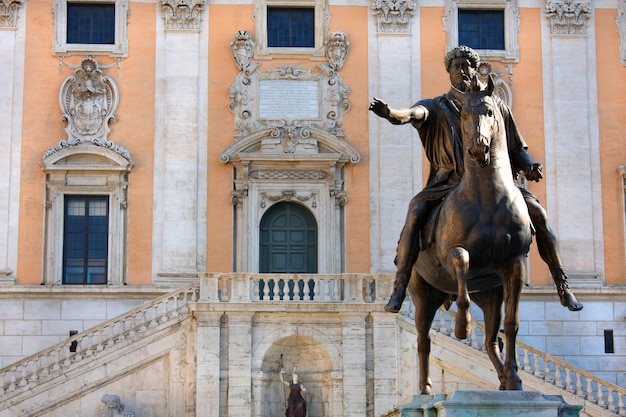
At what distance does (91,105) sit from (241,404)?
25.4ft

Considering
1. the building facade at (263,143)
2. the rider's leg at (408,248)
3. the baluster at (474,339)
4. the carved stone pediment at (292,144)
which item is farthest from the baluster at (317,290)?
the rider's leg at (408,248)

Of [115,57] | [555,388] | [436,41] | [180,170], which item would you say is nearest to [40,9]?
[115,57]

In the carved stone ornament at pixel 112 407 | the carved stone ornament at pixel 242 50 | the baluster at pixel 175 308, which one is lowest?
the carved stone ornament at pixel 112 407

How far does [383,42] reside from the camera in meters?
27.0

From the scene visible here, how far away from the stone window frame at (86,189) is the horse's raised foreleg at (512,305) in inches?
661

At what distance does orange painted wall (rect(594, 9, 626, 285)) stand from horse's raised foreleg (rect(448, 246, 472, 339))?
686 inches

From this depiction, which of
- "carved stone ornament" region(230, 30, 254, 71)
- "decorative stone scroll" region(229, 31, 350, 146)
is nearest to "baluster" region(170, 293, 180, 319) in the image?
"decorative stone scroll" region(229, 31, 350, 146)

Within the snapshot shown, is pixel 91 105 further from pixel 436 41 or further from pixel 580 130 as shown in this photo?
pixel 580 130

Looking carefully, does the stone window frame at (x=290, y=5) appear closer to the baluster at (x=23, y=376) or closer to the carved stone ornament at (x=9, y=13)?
the carved stone ornament at (x=9, y=13)

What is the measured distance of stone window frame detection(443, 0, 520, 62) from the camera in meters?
27.0

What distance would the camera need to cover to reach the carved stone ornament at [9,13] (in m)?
26.6

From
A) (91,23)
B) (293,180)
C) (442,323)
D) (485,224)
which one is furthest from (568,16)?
(485,224)

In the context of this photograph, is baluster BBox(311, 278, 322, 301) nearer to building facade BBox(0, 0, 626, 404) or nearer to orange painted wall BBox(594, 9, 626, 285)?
building facade BBox(0, 0, 626, 404)

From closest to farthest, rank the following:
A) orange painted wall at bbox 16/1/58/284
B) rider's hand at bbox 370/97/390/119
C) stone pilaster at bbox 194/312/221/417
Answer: rider's hand at bbox 370/97/390/119 < stone pilaster at bbox 194/312/221/417 < orange painted wall at bbox 16/1/58/284
